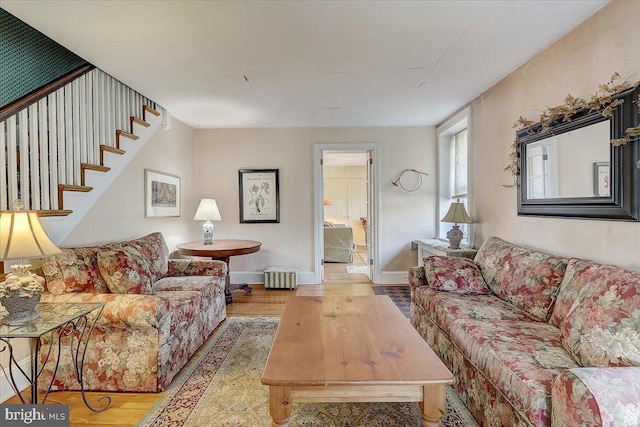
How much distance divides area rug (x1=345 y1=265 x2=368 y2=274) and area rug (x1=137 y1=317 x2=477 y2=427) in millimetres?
3270

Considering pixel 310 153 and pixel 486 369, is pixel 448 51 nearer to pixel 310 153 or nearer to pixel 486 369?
pixel 486 369

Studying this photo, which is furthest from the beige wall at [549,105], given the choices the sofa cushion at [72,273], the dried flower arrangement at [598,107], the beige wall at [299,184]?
the sofa cushion at [72,273]

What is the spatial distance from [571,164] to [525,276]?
33.4 inches

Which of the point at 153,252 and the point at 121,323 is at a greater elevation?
the point at 153,252

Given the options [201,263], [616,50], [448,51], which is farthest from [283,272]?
[616,50]

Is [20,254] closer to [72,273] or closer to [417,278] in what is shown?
[72,273]

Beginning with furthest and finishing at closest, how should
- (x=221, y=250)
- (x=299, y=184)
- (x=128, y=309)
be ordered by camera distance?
1. (x=299, y=184)
2. (x=221, y=250)
3. (x=128, y=309)

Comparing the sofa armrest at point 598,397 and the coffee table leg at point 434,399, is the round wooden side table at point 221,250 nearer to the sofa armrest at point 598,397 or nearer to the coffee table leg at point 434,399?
the coffee table leg at point 434,399

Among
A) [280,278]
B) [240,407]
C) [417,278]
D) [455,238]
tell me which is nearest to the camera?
[240,407]

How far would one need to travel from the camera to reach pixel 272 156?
4688mm

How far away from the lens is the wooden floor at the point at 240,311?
180 centimetres

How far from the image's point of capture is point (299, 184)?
15.4ft

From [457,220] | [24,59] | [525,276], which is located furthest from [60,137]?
[457,220]

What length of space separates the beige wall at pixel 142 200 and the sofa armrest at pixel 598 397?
3106mm
